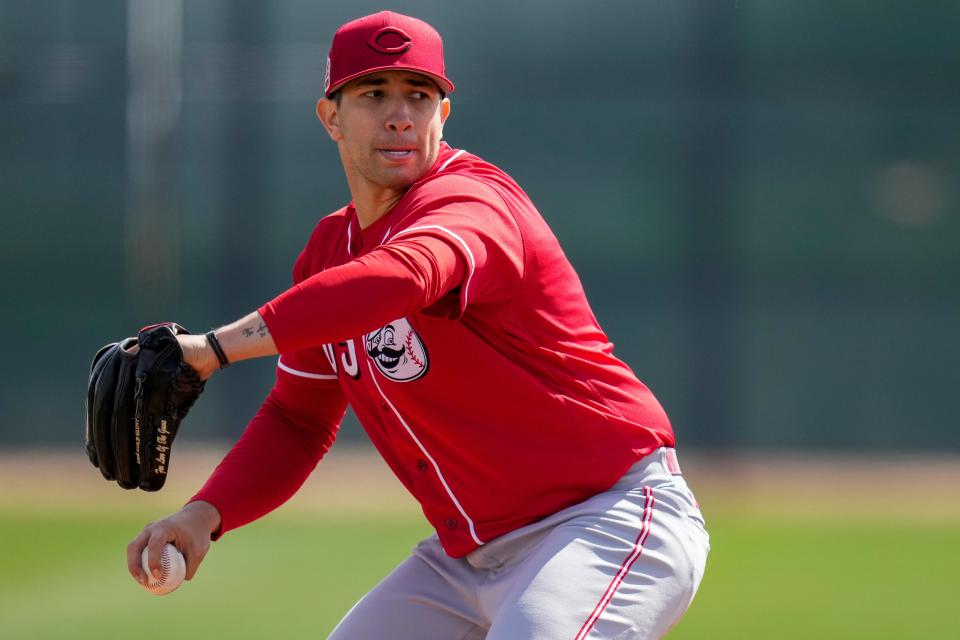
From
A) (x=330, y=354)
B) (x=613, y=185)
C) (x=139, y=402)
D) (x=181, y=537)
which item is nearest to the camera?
(x=139, y=402)

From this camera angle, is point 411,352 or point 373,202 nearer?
point 411,352

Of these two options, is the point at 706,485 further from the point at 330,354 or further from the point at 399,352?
the point at 399,352

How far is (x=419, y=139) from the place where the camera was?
9.68 feet

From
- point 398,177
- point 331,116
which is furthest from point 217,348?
point 331,116

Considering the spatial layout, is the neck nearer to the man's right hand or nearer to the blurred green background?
the man's right hand

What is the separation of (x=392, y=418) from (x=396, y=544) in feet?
18.9

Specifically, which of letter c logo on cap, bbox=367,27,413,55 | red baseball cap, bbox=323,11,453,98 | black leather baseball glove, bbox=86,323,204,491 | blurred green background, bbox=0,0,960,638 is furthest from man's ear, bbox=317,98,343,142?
blurred green background, bbox=0,0,960,638

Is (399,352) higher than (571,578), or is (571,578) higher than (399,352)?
(399,352)

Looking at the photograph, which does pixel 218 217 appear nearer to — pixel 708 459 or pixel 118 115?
pixel 118 115

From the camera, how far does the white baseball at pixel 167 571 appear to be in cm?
279

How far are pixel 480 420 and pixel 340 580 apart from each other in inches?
185

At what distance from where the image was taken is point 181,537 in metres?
2.91

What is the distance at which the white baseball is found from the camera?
9.17 ft

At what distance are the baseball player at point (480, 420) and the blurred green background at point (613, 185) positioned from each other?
10010 mm
